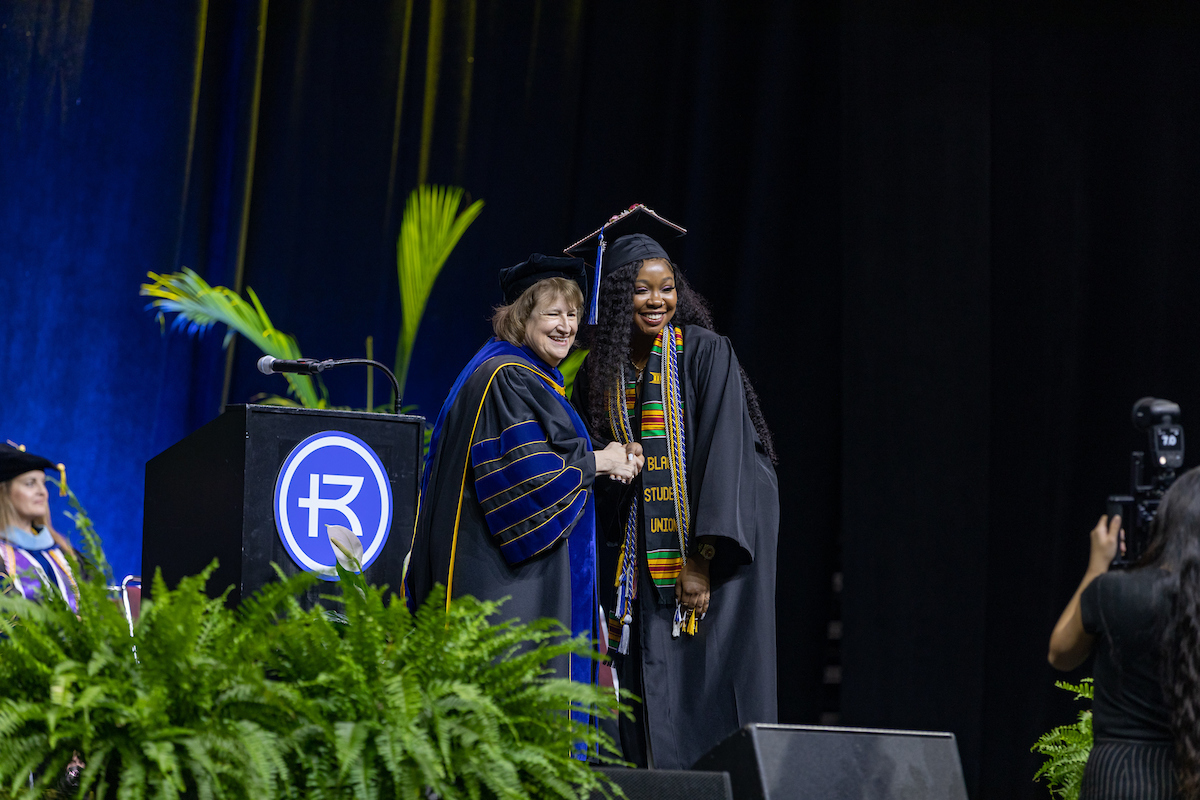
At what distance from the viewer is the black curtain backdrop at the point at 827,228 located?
195 inches

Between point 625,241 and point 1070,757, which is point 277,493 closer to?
point 625,241

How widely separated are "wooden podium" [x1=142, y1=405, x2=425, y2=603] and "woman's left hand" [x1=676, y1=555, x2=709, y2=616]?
0.75 m

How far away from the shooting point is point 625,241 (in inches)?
142

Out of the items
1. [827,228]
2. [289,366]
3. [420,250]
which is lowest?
[289,366]

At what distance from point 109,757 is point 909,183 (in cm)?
413

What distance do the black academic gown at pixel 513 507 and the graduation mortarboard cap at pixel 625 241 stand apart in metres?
0.43

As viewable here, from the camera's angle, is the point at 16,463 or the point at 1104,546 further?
the point at 16,463

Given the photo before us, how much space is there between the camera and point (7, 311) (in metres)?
5.09

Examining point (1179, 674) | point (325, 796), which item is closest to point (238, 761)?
point (325, 796)

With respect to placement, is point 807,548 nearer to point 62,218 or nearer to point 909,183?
point 909,183

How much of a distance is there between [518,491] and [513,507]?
0.04m

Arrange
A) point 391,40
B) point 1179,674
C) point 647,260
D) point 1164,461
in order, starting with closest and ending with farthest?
point 1179,674 → point 1164,461 → point 647,260 → point 391,40

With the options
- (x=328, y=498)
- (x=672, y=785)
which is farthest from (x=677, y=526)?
(x=672, y=785)

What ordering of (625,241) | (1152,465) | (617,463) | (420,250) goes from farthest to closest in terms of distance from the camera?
1. (420,250)
2. (625,241)
3. (617,463)
4. (1152,465)
